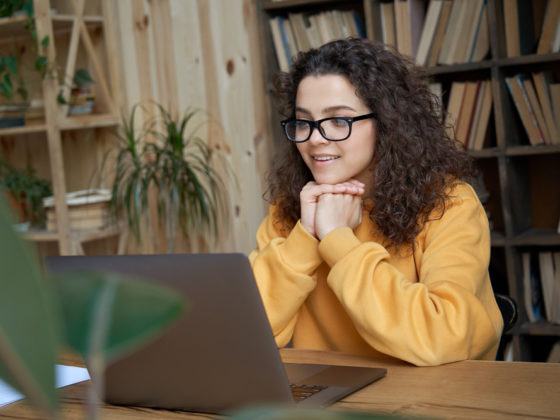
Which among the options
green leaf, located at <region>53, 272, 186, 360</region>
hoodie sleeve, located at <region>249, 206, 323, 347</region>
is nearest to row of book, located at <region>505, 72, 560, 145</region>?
hoodie sleeve, located at <region>249, 206, 323, 347</region>

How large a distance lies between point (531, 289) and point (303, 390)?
196 centimetres

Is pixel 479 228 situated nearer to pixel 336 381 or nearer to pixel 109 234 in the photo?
pixel 336 381

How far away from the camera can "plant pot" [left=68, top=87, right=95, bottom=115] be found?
3.18 meters

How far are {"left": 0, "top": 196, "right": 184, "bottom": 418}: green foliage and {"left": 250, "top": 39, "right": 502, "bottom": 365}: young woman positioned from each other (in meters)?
1.19

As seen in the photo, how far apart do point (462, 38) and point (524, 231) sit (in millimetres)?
781

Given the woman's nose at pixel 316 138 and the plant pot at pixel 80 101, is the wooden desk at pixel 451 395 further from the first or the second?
the plant pot at pixel 80 101

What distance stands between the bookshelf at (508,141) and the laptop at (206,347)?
182 cm

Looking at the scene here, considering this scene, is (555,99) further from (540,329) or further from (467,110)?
(540,329)

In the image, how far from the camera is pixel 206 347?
36.2 inches

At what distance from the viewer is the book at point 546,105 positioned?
2668mm

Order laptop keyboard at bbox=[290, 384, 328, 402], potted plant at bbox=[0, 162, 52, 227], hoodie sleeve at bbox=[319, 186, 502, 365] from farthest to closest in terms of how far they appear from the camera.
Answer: potted plant at bbox=[0, 162, 52, 227] < hoodie sleeve at bbox=[319, 186, 502, 365] < laptop keyboard at bbox=[290, 384, 328, 402]

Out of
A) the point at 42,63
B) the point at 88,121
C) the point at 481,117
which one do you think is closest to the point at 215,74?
the point at 88,121

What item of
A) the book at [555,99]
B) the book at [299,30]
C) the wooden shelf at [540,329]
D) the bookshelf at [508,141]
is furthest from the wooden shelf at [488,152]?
the book at [299,30]

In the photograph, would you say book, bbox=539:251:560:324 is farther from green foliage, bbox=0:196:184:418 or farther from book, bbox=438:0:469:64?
green foliage, bbox=0:196:184:418
